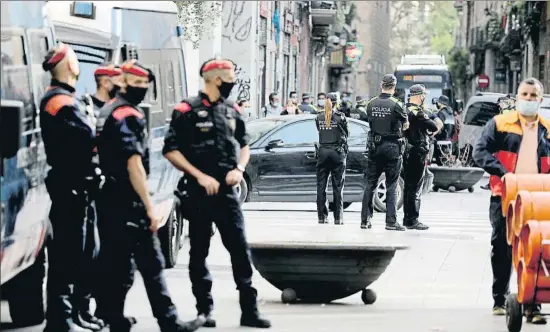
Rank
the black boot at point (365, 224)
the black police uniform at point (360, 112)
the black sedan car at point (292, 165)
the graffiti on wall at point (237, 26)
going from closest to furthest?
the black boot at point (365, 224) < the black sedan car at point (292, 165) < the black police uniform at point (360, 112) < the graffiti on wall at point (237, 26)

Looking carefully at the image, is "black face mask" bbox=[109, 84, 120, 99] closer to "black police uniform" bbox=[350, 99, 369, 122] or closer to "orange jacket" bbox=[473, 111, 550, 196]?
"orange jacket" bbox=[473, 111, 550, 196]

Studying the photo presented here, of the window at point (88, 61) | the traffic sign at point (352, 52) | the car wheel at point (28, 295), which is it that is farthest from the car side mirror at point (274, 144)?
the traffic sign at point (352, 52)

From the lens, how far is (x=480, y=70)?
297 feet

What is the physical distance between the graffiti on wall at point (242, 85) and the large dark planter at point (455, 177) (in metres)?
8.29

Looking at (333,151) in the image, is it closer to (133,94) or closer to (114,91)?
(114,91)

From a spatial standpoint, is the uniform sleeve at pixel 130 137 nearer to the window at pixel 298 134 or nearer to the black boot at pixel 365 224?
the black boot at pixel 365 224

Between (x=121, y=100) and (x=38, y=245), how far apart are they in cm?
112

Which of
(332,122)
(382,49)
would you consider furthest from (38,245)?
(382,49)

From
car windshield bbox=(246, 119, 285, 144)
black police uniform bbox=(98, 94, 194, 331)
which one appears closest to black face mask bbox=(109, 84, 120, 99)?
black police uniform bbox=(98, 94, 194, 331)

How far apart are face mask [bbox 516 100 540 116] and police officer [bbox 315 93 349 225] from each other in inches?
324

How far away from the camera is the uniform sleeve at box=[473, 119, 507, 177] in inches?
419

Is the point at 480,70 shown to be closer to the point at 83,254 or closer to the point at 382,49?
the point at 382,49

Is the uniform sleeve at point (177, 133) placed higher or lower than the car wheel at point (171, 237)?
higher

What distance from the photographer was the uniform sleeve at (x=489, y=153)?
34.9ft
